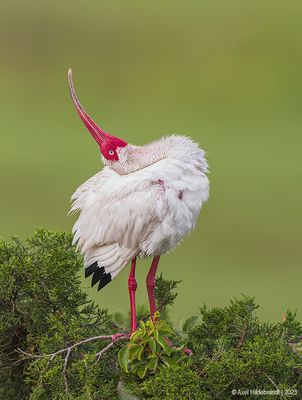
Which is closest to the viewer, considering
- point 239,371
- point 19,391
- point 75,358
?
point 239,371

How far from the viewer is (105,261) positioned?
92.3 inches

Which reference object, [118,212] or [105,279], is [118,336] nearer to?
[105,279]

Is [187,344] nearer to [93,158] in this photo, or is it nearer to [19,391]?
[19,391]

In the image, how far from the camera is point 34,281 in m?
2.36

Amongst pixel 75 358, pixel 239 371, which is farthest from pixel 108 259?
pixel 239 371

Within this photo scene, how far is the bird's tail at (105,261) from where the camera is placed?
2326 mm

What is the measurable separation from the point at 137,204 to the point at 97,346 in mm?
336

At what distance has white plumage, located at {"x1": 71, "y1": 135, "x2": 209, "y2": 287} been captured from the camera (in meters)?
2.27

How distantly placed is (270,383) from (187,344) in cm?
24

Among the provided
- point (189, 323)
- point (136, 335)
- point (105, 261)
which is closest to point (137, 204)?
point (105, 261)

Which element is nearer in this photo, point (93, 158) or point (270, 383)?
point (270, 383)

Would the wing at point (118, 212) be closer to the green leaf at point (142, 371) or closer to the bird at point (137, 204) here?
the bird at point (137, 204)

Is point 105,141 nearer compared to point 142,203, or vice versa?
point 142,203

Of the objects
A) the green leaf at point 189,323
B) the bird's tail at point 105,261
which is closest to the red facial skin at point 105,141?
the bird's tail at point 105,261
